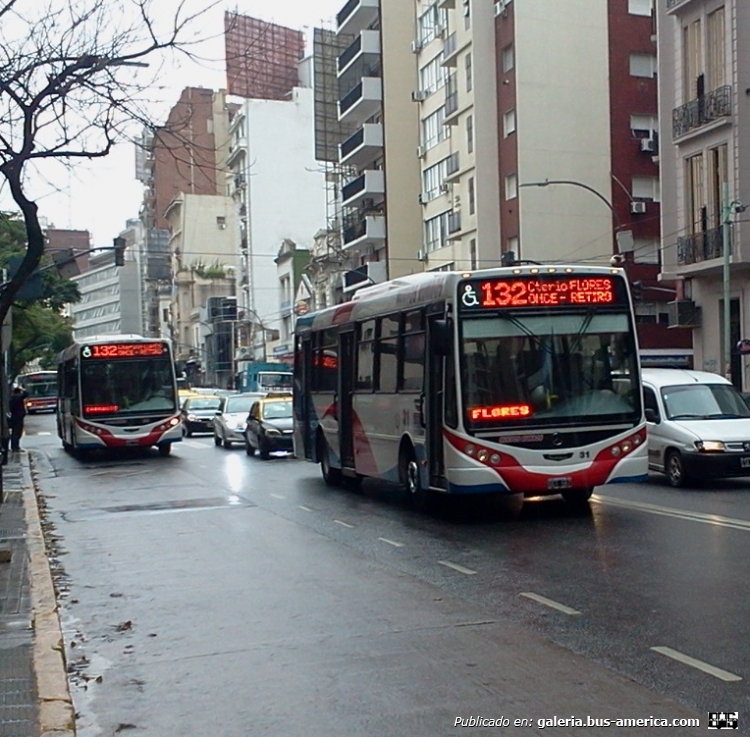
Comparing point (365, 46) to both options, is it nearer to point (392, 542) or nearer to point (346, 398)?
point (346, 398)

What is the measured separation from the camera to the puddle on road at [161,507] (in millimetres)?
18078

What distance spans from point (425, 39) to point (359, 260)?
45.3 ft

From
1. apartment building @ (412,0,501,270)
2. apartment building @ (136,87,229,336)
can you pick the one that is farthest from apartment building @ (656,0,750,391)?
apartment building @ (136,87,229,336)

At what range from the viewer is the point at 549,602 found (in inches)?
369

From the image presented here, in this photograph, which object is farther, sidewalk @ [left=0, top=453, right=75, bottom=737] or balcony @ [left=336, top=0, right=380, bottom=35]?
balcony @ [left=336, top=0, right=380, bottom=35]

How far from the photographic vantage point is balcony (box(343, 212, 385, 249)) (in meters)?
60.8

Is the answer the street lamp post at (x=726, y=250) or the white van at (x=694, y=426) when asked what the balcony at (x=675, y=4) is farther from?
the white van at (x=694, y=426)

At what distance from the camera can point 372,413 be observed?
18.0 metres

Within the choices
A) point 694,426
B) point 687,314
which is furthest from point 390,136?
point 694,426

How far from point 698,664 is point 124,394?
85.1ft

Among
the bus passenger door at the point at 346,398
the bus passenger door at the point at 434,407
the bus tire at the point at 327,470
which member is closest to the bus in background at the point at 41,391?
the bus tire at the point at 327,470

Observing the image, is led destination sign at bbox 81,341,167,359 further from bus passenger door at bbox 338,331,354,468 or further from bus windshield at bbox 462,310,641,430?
bus windshield at bbox 462,310,641,430

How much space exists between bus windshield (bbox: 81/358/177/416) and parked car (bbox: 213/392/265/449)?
360 cm

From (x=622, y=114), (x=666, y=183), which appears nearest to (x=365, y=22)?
(x=622, y=114)
